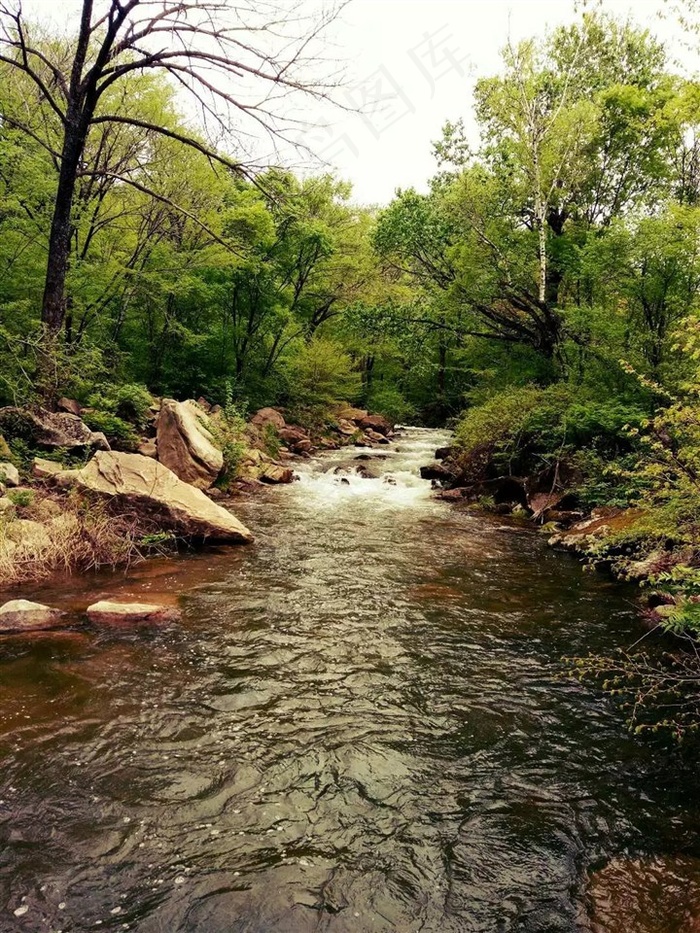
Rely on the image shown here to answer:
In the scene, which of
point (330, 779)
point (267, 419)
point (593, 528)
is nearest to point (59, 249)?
→ point (330, 779)

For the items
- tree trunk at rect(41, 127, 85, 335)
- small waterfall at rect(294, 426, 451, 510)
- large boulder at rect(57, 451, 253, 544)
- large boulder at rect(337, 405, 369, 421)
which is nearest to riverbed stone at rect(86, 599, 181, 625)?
large boulder at rect(57, 451, 253, 544)

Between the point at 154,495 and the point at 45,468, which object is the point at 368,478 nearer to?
the point at 154,495

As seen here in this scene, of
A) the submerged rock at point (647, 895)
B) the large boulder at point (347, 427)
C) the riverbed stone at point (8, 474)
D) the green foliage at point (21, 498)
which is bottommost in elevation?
the submerged rock at point (647, 895)

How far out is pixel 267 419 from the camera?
23.6 meters

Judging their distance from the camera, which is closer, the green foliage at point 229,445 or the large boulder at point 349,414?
the green foliage at point 229,445

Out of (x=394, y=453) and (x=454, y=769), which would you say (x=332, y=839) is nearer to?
(x=454, y=769)

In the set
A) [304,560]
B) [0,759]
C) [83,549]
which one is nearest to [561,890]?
[0,759]

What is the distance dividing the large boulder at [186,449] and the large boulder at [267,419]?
8.01 metres

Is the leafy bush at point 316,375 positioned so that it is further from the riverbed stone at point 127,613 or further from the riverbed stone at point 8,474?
the riverbed stone at point 127,613

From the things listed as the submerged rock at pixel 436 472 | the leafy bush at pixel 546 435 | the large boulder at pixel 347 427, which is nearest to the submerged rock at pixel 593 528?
the leafy bush at pixel 546 435

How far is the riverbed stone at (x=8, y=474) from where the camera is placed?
9031 millimetres

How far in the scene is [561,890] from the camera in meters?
3.24

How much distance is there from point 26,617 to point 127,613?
1041 millimetres

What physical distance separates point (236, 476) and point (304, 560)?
6.54 meters
